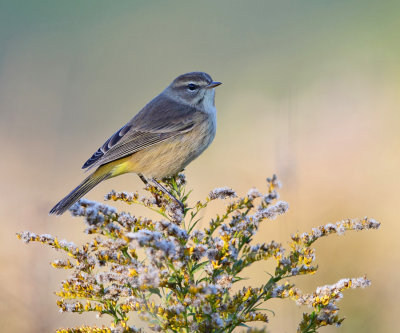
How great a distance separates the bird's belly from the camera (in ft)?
14.5

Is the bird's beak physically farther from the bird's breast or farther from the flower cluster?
the flower cluster

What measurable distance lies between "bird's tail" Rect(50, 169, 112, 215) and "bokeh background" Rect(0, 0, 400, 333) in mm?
207

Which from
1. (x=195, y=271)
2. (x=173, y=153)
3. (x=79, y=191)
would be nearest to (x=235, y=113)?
(x=173, y=153)

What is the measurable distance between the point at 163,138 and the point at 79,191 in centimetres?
96

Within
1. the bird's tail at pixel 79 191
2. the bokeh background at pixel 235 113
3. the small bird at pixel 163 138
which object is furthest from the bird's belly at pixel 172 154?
the bokeh background at pixel 235 113

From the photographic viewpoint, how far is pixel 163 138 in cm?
479

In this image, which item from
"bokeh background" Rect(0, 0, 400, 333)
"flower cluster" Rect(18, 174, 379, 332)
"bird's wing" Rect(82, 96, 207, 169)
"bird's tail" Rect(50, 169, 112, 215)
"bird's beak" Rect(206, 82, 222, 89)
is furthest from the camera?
"bird's beak" Rect(206, 82, 222, 89)

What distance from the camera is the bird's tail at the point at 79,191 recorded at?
367 cm

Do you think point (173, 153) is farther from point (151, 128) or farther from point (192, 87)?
point (192, 87)

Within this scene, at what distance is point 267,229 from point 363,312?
4.70ft

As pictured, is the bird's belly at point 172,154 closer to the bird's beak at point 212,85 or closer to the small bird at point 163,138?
the small bird at point 163,138

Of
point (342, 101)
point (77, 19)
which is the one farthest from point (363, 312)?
point (77, 19)

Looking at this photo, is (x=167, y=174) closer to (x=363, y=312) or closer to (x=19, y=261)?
(x=19, y=261)

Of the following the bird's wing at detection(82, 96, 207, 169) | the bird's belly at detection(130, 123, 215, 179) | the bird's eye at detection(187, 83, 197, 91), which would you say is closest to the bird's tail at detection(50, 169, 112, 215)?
the bird's wing at detection(82, 96, 207, 169)
